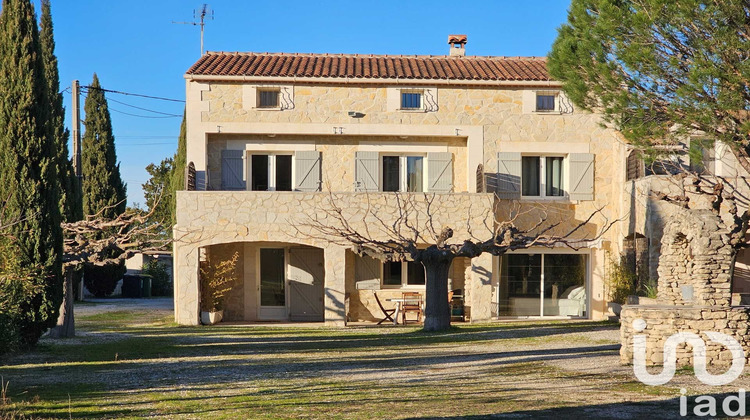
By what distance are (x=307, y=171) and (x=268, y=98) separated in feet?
7.50

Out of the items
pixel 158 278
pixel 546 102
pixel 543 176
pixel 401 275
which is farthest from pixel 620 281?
pixel 158 278

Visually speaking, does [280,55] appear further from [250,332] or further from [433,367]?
[433,367]

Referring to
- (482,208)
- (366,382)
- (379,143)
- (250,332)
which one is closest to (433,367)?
(366,382)

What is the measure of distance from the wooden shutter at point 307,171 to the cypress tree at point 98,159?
42.4 feet

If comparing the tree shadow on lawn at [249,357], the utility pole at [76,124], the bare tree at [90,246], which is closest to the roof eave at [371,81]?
the utility pole at [76,124]

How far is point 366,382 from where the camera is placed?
11.3m

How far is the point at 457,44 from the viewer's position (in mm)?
26781

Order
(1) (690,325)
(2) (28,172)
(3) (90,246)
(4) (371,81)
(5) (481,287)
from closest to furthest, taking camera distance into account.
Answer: (1) (690,325)
(2) (28,172)
(3) (90,246)
(5) (481,287)
(4) (371,81)

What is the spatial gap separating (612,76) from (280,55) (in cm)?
1380

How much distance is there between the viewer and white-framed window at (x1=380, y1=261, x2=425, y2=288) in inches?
932

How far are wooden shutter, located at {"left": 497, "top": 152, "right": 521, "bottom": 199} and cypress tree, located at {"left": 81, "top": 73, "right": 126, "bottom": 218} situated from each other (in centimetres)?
1699

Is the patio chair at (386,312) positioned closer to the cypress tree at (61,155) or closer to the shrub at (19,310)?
the cypress tree at (61,155)

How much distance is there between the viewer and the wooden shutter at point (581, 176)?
75.2ft

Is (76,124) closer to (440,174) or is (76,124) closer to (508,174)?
(440,174)
